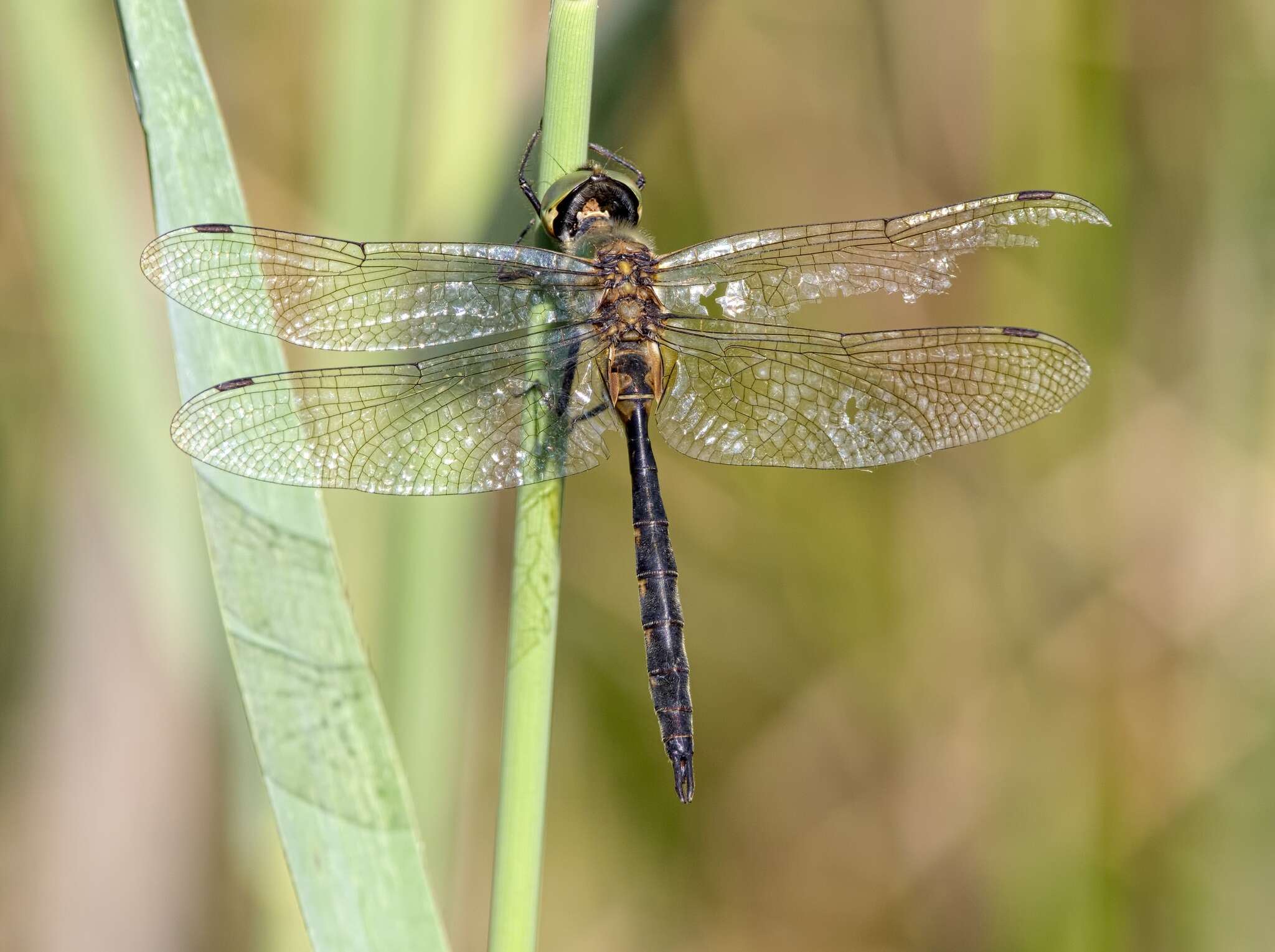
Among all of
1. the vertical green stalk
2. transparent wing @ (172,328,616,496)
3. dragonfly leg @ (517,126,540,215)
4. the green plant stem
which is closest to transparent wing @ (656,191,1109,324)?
transparent wing @ (172,328,616,496)

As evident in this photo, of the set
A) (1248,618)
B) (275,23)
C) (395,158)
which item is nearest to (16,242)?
(275,23)

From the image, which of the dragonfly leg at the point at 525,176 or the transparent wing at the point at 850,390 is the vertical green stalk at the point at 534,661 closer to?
the dragonfly leg at the point at 525,176

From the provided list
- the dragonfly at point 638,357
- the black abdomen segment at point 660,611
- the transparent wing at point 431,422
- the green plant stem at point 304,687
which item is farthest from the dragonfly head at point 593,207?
the green plant stem at point 304,687

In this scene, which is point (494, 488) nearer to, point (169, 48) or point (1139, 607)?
point (169, 48)

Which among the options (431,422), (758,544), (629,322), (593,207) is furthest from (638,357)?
(758,544)

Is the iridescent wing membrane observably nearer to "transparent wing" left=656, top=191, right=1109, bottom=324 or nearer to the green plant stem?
→ "transparent wing" left=656, top=191, right=1109, bottom=324
